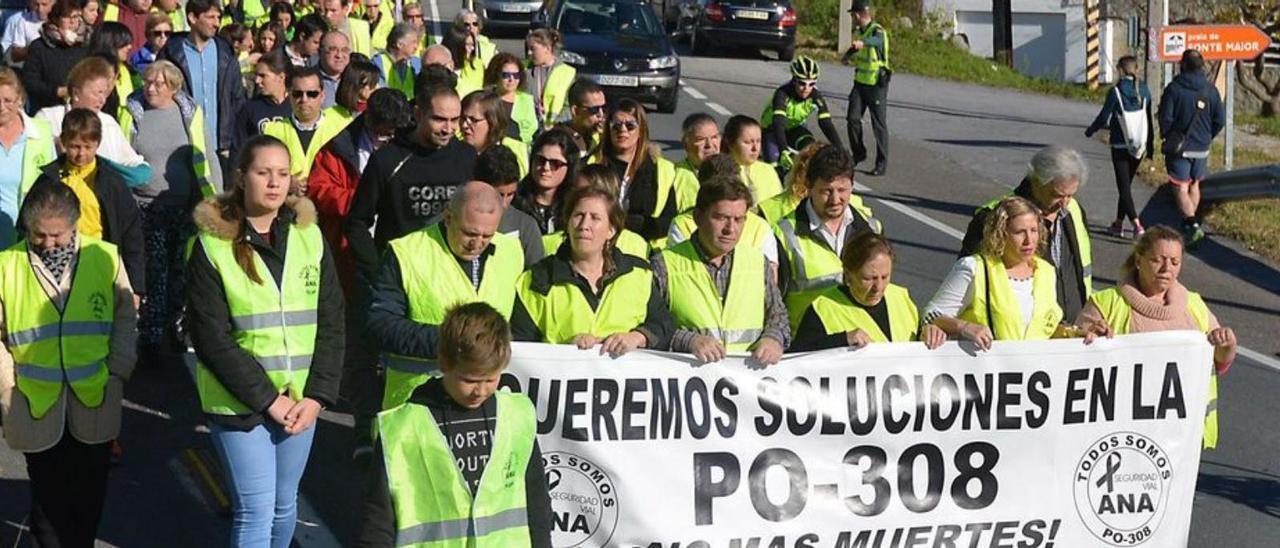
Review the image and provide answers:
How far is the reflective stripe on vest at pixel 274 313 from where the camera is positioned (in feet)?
21.6

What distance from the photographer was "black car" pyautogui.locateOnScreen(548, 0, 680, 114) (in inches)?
913

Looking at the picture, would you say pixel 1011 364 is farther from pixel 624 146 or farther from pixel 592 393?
pixel 624 146

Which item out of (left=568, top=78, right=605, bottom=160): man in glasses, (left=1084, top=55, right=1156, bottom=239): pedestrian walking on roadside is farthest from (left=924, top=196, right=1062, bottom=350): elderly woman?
(left=1084, top=55, right=1156, bottom=239): pedestrian walking on roadside

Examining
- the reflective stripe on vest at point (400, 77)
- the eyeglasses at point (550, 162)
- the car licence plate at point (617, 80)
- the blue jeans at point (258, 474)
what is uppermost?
A: the reflective stripe on vest at point (400, 77)

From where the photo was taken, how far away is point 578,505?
7.00 m

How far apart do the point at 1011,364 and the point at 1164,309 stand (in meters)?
0.76

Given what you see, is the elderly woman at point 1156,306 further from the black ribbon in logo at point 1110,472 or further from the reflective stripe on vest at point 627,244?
the reflective stripe on vest at point 627,244

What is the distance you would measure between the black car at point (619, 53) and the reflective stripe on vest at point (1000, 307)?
1522cm

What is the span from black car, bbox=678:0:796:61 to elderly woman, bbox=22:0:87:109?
751 inches

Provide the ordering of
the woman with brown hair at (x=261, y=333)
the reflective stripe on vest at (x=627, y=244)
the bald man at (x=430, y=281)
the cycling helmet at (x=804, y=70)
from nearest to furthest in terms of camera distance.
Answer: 1. the woman with brown hair at (x=261, y=333)
2. the bald man at (x=430, y=281)
3. the reflective stripe on vest at (x=627, y=244)
4. the cycling helmet at (x=804, y=70)

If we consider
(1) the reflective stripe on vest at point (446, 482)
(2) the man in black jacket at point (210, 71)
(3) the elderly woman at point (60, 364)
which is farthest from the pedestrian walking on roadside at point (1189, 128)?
(1) the reflective stripe on vest at point (446, 482)

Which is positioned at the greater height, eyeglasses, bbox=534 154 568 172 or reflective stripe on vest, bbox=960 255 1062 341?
eyeglasses, bbox=534 154 568 172

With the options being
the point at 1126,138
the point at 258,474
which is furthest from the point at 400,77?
the point at 258,474

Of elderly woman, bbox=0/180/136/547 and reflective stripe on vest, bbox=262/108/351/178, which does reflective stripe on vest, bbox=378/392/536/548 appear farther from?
reflective stripe on vest, bbox=262/108/351/178
